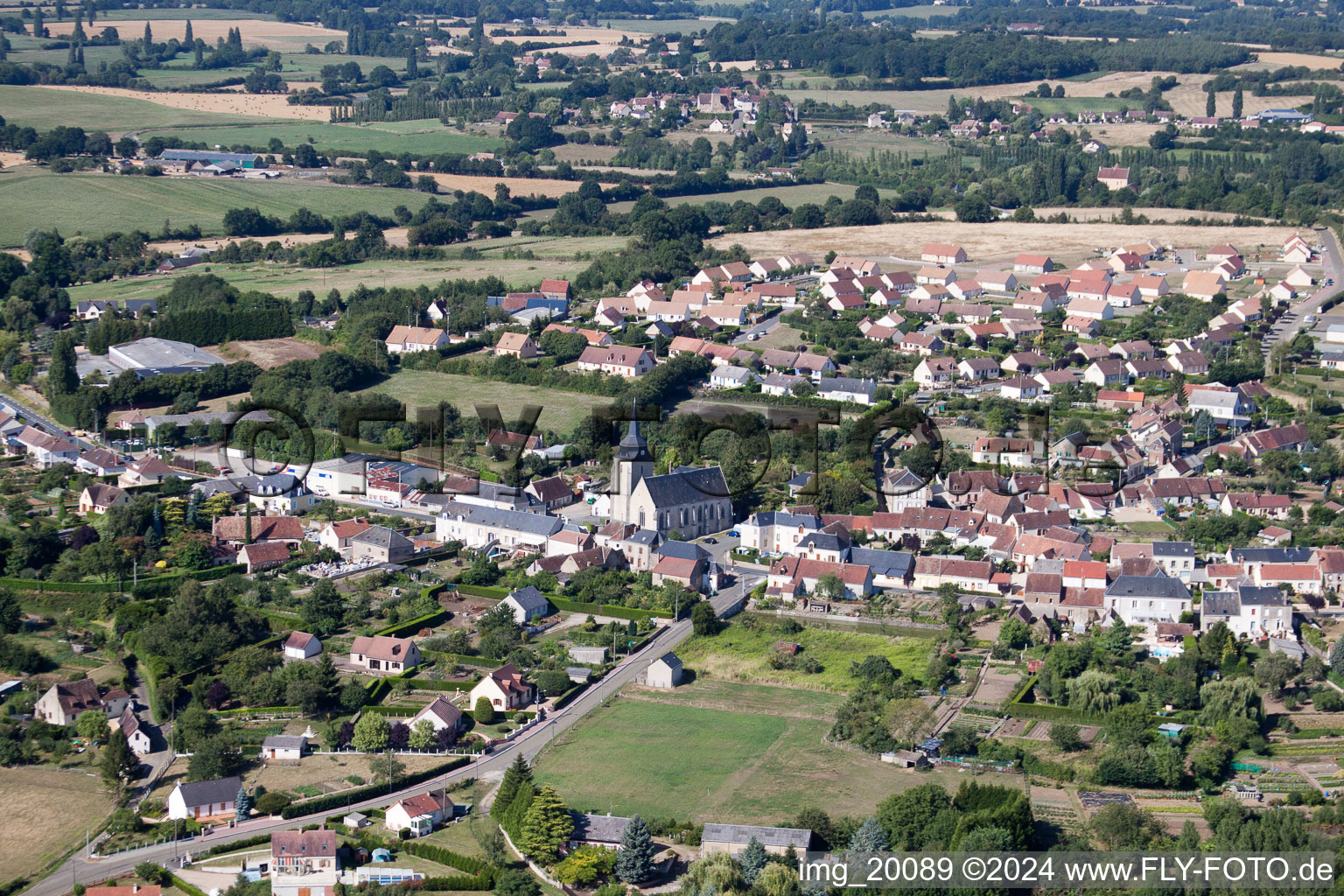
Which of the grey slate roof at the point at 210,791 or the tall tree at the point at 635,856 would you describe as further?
the grey slate roof at the point at 210,791

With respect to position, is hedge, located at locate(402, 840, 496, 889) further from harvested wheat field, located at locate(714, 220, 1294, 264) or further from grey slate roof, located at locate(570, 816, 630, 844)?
harvested wheat field, located at locate(714, 220, 1294, 264)

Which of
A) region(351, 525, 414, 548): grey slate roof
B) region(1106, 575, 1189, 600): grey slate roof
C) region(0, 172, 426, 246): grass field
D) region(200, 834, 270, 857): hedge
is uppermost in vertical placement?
region(0, 172, 426, 246): grass field

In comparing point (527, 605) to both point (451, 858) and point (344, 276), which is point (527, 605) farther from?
point (344, 276)

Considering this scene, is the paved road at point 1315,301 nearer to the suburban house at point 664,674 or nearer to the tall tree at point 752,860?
the suburban house at point 664,674

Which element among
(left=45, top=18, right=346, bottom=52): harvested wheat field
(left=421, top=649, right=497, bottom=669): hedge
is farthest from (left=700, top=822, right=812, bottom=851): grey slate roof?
(left=45, top=18, right=346, bottom=52): harvested wheat field

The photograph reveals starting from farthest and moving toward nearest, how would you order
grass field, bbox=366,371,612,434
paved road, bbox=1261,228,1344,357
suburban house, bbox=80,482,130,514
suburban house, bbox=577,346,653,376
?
paved road, bbox=1261,228,1344,357 < suburban house, bbox=577,346,653,376 < grass field, bbox=366,371,612,434 < suburban house, bbox=80,482,130,514

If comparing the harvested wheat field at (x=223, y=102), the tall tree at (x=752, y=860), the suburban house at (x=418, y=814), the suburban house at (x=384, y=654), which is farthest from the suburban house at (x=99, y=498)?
the harvested wheat field at (x=223, y=102)

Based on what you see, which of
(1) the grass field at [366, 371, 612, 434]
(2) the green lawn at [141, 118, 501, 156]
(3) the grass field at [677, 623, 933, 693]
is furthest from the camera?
(2) the green lawn at [141, 118, 501, 156]
